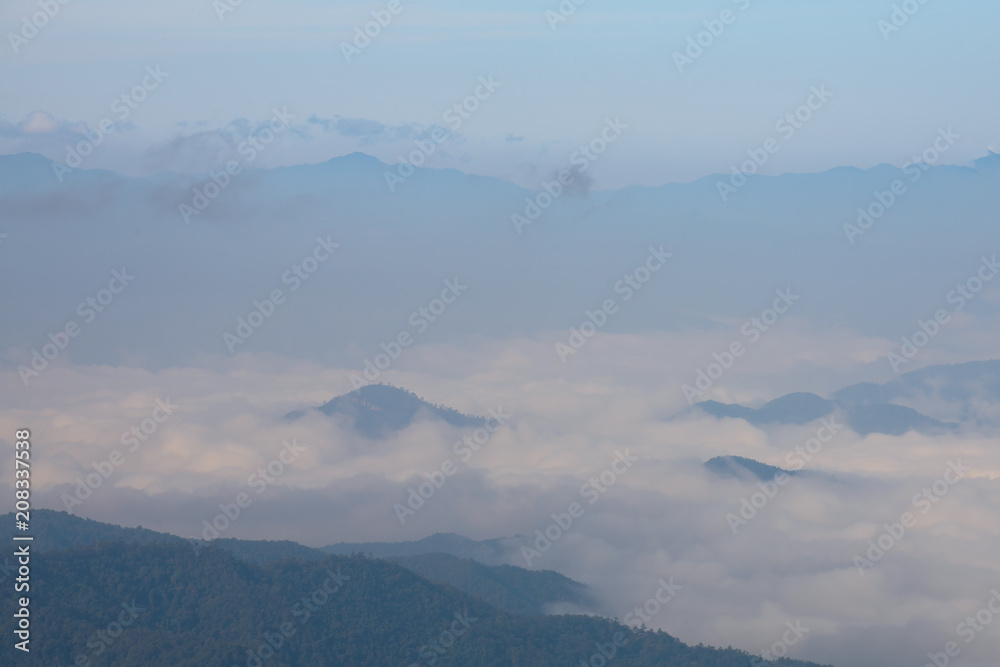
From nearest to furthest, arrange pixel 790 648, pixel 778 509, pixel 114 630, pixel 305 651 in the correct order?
pixel 114 630
pixel 305 651
pixel 790 648
pixel 778 509

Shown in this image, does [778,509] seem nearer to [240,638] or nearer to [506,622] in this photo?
[506,622]

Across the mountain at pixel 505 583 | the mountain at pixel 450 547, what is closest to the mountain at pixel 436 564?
the mountain at pixel 505 583

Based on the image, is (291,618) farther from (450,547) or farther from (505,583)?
(450,547)

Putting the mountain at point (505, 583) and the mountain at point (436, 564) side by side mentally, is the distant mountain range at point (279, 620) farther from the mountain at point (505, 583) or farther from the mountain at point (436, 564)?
the mountain at point (505, 583)

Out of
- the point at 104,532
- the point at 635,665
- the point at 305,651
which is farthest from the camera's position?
the point at 104,532

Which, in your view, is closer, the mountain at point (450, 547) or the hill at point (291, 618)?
the hill at point (291, 618)

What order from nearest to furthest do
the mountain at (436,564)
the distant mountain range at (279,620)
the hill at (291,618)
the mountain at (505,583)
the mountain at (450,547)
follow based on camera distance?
the distant mountain range at (279,620), the hill at (291,618), the mountain at (436,564), the mountain at (505,583), the mountain at (450,547)

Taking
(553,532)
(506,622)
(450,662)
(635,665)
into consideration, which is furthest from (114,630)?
(553,532)

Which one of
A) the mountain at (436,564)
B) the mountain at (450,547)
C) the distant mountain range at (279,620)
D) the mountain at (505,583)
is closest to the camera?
the distant mountain range at (279,620)
